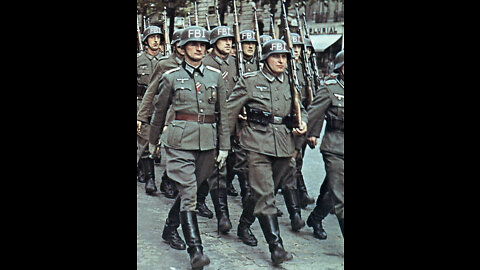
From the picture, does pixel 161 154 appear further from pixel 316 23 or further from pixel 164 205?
pixel 316 23

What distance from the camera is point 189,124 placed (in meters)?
5.33

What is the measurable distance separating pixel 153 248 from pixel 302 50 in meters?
2.99

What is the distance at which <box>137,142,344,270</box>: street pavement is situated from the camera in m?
5.31

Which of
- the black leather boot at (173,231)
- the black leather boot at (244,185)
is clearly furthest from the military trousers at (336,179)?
the black leather boot at (244,185)

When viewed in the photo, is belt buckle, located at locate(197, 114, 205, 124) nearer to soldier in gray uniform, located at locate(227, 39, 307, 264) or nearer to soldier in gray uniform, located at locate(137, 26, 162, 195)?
soldier in gray uniform, located at locate(227, 39, 307, 264)

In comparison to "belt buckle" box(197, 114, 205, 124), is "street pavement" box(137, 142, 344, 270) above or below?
below

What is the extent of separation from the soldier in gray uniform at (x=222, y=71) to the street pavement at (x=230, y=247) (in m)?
0.24

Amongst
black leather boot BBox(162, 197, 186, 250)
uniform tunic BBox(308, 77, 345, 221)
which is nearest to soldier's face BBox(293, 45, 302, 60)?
uniform tunic BBox(308, 77, 345, 221)

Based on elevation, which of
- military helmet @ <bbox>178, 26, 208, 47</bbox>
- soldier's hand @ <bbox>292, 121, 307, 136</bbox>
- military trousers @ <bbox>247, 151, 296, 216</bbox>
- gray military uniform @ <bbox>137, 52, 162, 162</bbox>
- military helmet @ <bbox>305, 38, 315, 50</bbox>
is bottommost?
military trousers @ <bbox>247, 151, 296, 216</bbox>

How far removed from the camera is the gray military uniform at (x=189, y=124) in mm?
5250

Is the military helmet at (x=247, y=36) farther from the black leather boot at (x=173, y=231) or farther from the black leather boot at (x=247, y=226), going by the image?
the black leather boot at (x=173, y=231)

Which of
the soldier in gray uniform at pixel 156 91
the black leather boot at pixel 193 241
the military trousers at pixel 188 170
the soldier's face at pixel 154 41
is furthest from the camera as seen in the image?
the soldier's face at pixel 154 41

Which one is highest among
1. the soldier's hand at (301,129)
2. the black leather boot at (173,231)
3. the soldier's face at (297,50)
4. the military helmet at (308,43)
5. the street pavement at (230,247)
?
the military helmet at (308,43)
